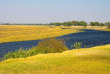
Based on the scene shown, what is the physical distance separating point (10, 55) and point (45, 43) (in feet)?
19.2

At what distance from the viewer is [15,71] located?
40.0 feet

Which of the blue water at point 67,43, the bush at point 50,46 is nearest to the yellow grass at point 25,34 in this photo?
the blue water at point 67,43

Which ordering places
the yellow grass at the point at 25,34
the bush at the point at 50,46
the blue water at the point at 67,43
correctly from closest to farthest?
1. the bush at the point at 50,46
2. the blue water at the point at 67,43
3. the yellow grass at the point at 25,34

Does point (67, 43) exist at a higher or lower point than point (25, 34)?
lower

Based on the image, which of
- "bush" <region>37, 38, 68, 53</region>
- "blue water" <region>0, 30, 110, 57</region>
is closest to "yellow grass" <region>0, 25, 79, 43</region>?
"blue water" <region>0, 30, 110, 57</region>

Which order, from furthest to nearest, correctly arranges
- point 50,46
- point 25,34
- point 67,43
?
point 25,34, point 67,43, point 50,46

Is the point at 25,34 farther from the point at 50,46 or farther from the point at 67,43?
the point at 50,46

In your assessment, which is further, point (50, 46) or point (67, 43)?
point (67, 43)

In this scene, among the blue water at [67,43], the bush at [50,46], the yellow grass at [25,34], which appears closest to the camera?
the bush at [50,46]

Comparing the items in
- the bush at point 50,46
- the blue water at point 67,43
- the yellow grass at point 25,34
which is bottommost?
the blue water at point 67,43

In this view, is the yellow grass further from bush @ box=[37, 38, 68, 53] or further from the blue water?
bush @ box=[37, 38, 68, 53]

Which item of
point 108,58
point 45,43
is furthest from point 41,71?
point 45,43

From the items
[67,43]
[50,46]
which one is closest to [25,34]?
[67,43]

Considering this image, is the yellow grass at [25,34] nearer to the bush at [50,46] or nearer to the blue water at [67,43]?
the blue water at [67,43]
